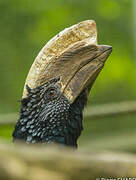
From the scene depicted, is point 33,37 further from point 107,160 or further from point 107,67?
point 107,160

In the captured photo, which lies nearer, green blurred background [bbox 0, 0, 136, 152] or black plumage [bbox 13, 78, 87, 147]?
black plumage [bbox 13, 78, 87, 147]

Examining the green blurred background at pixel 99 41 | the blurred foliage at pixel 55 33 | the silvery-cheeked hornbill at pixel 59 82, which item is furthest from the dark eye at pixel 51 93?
the blurred foliage at pixel 55 33

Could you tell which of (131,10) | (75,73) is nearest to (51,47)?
(75,73)

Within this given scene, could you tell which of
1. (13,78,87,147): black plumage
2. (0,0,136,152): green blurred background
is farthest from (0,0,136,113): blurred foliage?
(13,78,87,147): black plumage

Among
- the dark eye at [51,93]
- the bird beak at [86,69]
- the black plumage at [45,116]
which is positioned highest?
the bird beak at [86,69]

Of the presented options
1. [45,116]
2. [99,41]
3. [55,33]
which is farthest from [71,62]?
[99,41]

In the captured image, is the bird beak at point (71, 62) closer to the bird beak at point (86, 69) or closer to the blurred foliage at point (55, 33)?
the bird beak at point (86, 69)

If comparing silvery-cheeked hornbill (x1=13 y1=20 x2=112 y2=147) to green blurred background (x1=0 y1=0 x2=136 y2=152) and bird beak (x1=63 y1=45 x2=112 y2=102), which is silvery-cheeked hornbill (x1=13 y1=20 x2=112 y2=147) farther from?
green blurred background (x1=0 y1=0 x2=136 y2=152)
